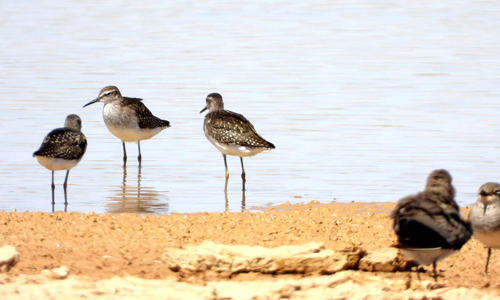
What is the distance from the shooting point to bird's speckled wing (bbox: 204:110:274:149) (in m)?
14.0

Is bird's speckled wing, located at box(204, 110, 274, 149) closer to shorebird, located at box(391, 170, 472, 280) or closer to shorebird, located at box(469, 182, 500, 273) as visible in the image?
shorebird, located at box(469, 182, 500, 273)

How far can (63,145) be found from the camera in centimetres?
1275

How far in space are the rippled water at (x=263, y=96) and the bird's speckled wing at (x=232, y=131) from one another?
0.66 m

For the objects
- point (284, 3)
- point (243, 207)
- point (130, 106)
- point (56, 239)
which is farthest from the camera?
point (284, 3)

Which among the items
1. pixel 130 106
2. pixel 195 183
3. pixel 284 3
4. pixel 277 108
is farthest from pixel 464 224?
pixel 284 3

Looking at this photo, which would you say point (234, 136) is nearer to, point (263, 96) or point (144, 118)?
point (144, 118)

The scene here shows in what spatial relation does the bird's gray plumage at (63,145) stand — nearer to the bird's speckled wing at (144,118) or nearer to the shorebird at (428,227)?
the bird's speckled wing at (144,118)

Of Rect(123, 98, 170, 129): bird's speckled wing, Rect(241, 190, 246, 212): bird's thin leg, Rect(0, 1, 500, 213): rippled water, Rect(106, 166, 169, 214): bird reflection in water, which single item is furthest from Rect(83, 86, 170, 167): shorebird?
Rect(241, 190, 246, 212): bird's thin leg

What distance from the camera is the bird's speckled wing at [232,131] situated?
14.0m

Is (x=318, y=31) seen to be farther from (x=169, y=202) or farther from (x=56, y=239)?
(x=56, y=239)

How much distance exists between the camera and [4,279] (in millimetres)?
7219

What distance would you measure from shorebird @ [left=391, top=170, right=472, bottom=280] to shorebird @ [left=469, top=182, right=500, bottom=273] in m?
0.60

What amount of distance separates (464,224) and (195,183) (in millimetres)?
6485

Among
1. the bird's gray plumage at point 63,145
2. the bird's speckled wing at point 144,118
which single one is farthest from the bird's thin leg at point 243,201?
the bird's speckled wing at point 144,118
